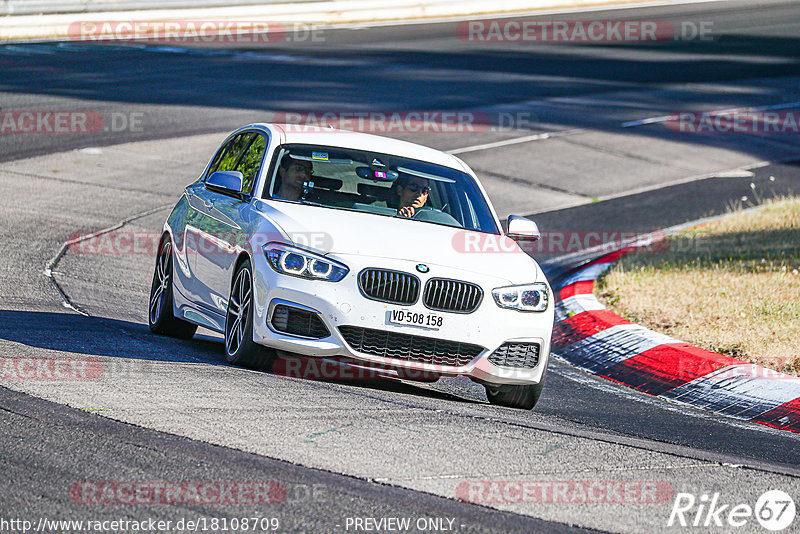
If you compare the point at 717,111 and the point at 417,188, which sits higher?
the point at 417,188

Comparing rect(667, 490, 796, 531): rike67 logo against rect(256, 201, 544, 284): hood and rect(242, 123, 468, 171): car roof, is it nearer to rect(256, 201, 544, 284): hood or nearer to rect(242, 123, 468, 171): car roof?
A: rect(256, 201, 544, 284): hood

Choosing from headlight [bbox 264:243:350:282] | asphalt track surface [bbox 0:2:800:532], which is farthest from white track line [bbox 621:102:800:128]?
headlight [bbox 264:243:350:282]

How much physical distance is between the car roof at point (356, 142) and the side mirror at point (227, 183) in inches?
23.7

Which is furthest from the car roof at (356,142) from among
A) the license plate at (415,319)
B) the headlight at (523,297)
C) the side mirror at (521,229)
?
the license plate at (415,319)

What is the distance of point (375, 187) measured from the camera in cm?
862

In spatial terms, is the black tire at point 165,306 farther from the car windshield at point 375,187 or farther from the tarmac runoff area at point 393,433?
the car windshield at point 375,187

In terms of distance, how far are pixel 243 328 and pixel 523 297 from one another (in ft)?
5.75

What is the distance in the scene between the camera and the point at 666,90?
26.2 metres

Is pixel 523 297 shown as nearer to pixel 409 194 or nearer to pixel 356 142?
pixel 409 194

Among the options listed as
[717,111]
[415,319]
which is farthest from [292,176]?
[717,111]

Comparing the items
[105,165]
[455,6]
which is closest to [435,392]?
[105,165]

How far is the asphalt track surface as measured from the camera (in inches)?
207

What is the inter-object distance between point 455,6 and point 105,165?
2205 centimetres

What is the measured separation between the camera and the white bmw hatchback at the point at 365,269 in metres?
7.30
